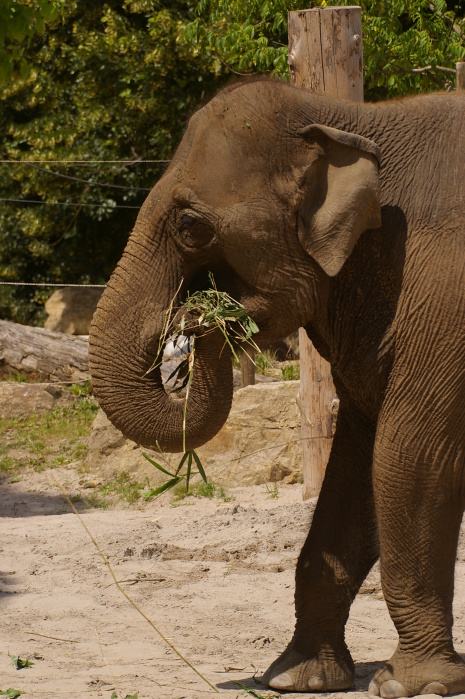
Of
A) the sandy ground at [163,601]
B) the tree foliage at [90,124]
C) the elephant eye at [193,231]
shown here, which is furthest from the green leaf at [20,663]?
the tree foliage at [90,124]

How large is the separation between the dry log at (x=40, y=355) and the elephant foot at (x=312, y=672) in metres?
7.50

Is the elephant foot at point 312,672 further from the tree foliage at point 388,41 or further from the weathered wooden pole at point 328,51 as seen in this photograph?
the tree foliage at point 388,41

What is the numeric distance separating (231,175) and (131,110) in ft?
45.7

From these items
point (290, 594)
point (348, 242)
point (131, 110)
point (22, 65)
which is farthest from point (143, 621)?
point (131, 110)

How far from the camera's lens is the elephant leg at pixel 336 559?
470 cm

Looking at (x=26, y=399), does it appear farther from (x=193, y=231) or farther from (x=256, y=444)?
(x=193, y=231)

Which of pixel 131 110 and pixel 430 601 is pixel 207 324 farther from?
pixel 131 110

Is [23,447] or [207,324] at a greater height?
[207,324]

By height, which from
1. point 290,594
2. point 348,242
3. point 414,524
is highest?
point 348,242

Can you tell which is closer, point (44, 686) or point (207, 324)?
point (207, 324)

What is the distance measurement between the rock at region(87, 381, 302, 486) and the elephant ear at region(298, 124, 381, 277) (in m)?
4.71

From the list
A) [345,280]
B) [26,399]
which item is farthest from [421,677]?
[26,399]

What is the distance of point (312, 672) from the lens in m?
4.67

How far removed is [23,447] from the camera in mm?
10711
